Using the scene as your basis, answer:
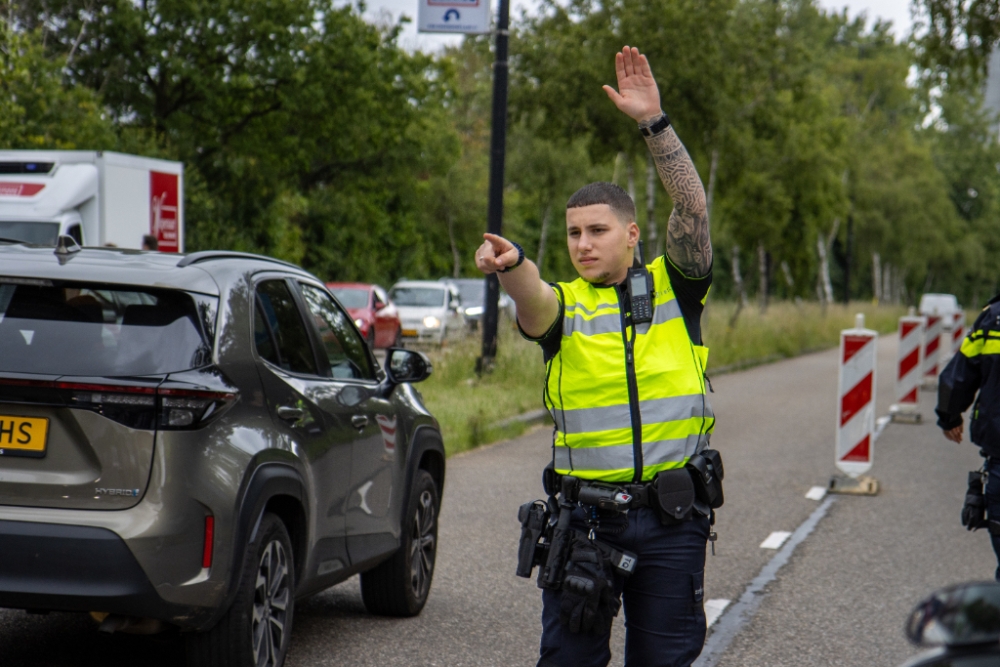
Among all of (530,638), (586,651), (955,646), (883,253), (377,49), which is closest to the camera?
(955,646)

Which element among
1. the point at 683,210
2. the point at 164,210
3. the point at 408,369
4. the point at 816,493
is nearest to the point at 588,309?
the point at 683,210

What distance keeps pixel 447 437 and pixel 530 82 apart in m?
11.7

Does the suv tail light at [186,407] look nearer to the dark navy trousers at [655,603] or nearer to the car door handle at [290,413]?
the car door handle at [290,413]

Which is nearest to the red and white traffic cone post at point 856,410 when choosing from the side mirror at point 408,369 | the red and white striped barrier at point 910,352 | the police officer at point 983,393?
the police officer at point 983,393

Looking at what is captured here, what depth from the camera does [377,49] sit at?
102 feet

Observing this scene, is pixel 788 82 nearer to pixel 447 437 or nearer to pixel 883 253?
pixel 447 437

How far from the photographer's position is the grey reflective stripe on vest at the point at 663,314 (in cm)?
357

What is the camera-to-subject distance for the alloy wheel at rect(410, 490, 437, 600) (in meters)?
6.30

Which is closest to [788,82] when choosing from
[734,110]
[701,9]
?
[734,110]

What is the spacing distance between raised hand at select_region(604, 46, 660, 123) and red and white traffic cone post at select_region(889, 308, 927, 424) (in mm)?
13789

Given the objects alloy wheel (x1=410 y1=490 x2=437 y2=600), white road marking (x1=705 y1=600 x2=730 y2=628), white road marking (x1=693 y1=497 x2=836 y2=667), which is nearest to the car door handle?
alloy wheel (x1=410 y1=490 x2=437 y2=600)

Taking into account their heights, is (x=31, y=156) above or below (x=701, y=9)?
below

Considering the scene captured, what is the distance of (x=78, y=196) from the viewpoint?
16000 millimetres

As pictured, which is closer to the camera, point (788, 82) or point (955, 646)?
point (955, 646)
